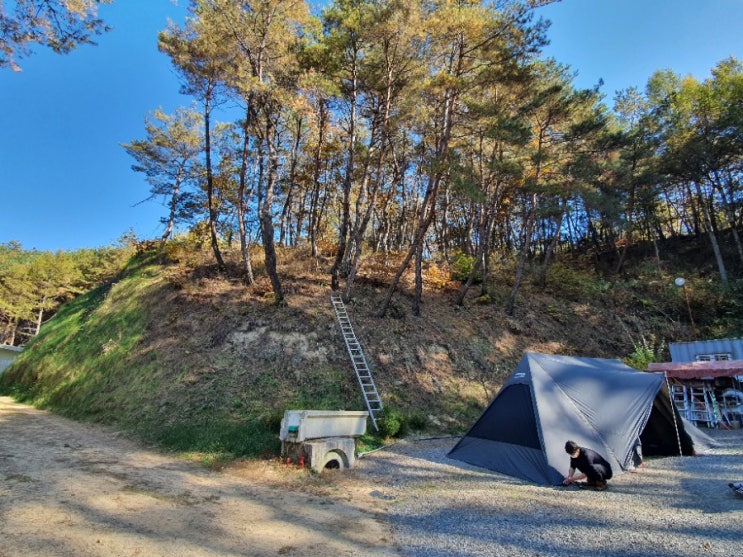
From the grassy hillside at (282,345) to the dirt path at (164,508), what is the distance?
4.79 ft

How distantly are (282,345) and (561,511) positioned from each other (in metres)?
8.62

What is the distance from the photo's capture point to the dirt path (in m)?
4.02

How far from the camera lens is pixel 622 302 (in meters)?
20.3

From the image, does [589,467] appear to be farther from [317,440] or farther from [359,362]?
[359,362]

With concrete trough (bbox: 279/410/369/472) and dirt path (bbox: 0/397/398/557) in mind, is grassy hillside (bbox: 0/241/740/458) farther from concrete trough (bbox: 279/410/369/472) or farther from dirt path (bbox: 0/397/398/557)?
dirt path (bbox: 0/397/398/557)

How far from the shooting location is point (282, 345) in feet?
39.9

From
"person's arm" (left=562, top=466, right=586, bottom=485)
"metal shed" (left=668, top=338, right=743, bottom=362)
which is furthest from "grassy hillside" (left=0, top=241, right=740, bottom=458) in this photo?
"person's arm" (left=562, top=466, right=586, bottom=485)

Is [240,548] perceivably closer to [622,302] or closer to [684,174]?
[622,302]

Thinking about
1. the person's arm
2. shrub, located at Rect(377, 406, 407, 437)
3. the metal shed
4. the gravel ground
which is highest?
the metal shed

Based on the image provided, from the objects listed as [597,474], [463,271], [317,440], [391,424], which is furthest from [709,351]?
[317,440]

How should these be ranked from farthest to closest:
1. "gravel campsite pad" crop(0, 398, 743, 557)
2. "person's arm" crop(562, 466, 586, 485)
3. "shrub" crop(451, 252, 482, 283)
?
"shrub" crop(451, 252, 482, 283)
"person's arm" crop(562, 466, 586, 485)
"gravel campsite pad" crop(0, 398, 743, 557)

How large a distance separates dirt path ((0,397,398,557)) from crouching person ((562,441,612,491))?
326cm

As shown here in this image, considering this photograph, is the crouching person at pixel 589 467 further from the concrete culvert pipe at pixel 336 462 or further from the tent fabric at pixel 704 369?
the tent fabric at pixel 704 369

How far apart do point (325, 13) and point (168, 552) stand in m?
14.3
